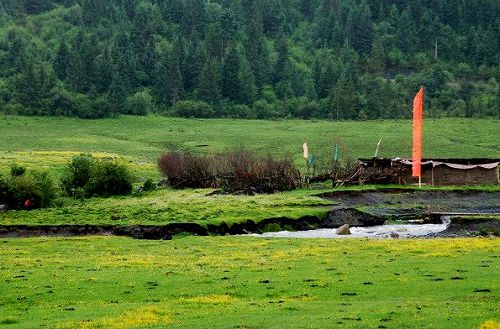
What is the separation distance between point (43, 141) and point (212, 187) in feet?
202

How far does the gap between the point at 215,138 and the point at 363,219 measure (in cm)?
7908

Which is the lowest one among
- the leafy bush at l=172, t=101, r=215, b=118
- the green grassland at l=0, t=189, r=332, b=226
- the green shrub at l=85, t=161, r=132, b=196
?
the green grassland at l=0, t=189, r=332, b=226

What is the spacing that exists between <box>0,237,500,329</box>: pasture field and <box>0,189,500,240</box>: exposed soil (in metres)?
10.9

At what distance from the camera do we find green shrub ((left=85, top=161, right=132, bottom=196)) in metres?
89.1

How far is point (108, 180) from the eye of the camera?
89.5 metres

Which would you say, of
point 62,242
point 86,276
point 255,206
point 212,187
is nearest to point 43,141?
point 212,187

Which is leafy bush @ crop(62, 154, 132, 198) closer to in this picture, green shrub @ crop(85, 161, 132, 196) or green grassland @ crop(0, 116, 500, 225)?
green shrub @ crop(85, 161, 132, 196)

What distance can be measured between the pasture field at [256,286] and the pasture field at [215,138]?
206ft

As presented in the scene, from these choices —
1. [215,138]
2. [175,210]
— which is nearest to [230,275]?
[175,210]

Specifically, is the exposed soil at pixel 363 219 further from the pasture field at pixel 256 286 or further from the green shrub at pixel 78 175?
the green shrub at pixel 78 175

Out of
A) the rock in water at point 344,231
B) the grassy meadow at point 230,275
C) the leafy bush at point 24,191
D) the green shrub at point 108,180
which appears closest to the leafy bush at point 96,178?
the green shrub at point 108,180

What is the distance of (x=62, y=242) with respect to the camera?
196 ft

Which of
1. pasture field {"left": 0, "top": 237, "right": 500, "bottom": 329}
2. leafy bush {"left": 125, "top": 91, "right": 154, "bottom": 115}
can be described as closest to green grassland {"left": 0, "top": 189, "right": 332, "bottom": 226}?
pasture field {"left": 0, "top": 237, "right": 500, "bottom": 329}

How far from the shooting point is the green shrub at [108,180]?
8906 centimetres
